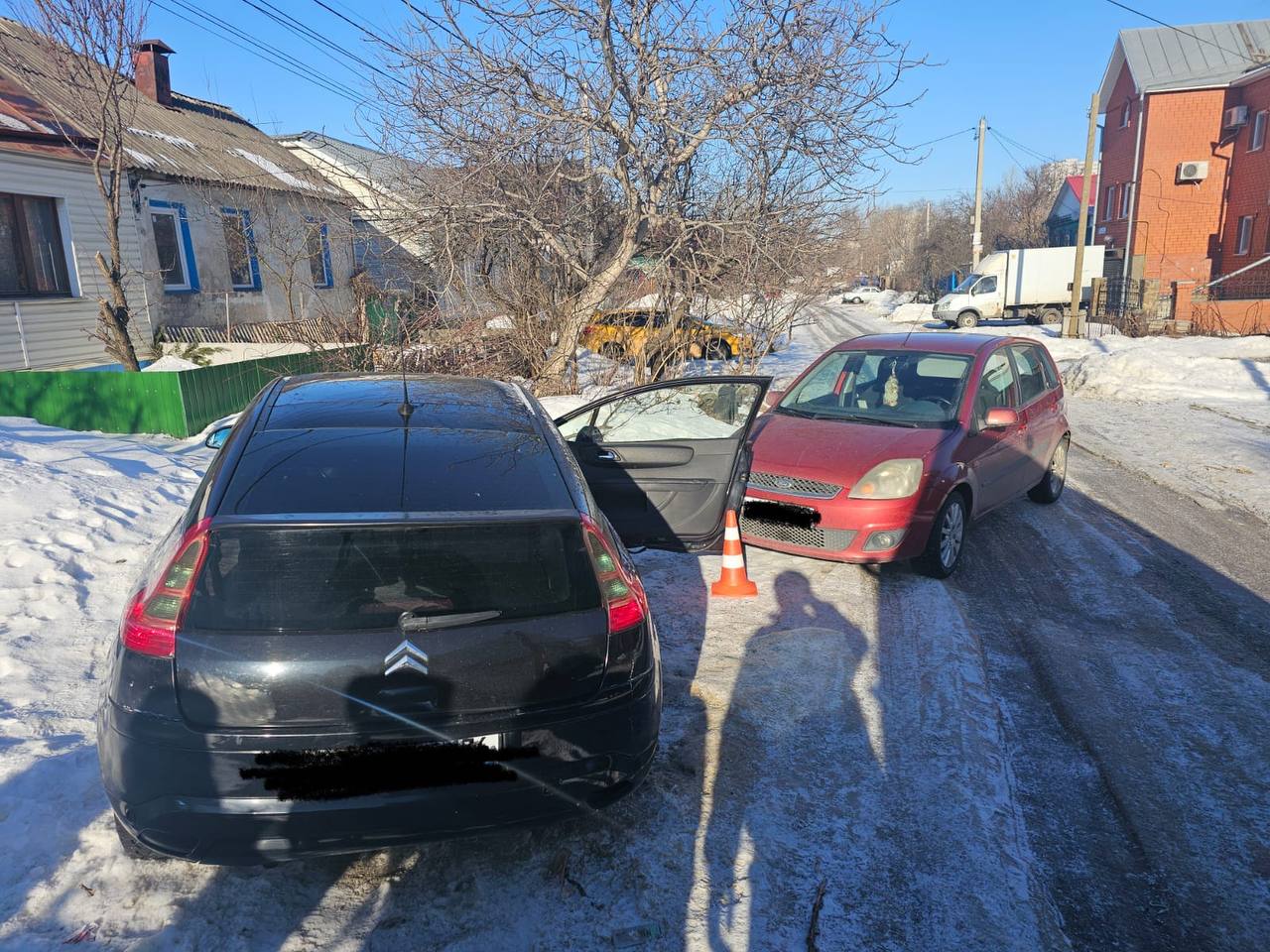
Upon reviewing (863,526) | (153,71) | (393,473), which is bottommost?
(863,526)

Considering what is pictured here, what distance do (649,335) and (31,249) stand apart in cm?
1089

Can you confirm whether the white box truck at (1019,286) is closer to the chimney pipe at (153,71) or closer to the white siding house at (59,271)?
the chimney pipe at (153,71)

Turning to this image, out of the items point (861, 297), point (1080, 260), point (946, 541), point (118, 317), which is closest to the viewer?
point (946, 541)

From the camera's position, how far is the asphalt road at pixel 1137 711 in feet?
9.37

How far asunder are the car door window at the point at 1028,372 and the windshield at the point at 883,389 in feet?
2.82

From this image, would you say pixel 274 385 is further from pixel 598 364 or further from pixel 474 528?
pixel 598 364

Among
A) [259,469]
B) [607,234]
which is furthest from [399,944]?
[607,234]

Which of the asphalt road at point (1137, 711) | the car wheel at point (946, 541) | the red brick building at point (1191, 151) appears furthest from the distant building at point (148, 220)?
the red brick building at point (1191, 151)

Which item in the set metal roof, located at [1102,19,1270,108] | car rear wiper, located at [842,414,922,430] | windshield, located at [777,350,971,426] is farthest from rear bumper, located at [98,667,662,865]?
metal roof, located at [1102,19,1270,108]

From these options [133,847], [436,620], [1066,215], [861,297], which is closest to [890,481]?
[436,620]

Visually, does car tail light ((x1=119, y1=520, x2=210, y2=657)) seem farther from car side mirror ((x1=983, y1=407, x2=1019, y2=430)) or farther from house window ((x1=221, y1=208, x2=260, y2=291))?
house window ((x1=221, y1=208, x2=260, y2=291))

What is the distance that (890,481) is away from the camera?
566 cm

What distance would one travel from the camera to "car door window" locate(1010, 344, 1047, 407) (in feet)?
23.8

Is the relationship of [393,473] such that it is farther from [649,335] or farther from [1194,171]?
[1194,171]
